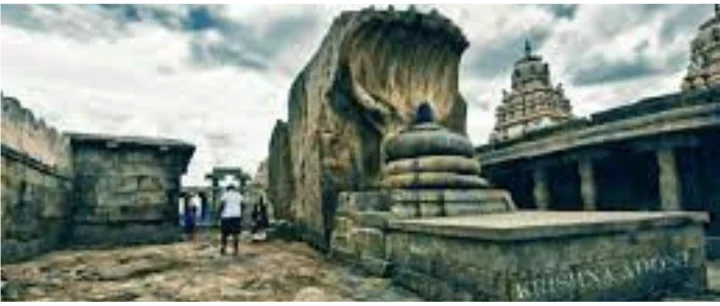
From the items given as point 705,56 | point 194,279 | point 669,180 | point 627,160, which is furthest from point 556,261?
point 705,56

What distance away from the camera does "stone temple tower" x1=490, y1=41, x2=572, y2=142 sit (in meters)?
36.6

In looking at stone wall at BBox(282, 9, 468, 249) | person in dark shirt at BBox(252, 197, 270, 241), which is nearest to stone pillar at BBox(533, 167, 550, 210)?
stone wall at BBox(282, 9, 468, 249)

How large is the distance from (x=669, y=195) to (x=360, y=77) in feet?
21.2

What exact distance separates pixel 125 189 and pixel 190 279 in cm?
640

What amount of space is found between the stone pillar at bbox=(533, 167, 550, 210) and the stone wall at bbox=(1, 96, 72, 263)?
1141 cm

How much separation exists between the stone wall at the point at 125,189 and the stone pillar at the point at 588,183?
9277 mm

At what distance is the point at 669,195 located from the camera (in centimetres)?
1130

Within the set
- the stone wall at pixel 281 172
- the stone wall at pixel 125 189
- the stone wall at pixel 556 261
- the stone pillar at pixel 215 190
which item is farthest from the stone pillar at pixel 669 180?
the stone pillar at pixel 215 190

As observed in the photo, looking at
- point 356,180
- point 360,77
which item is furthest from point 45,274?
point 360,77

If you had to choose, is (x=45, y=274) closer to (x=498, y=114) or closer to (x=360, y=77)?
(x=360, y=77)

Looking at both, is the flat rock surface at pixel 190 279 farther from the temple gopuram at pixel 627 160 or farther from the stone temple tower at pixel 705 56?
the stone temple tower at pixel 705 56

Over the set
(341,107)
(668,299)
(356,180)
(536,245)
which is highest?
(341,107)

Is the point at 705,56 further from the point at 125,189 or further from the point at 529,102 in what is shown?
the point at 125,189

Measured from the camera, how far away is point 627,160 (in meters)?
13.7
